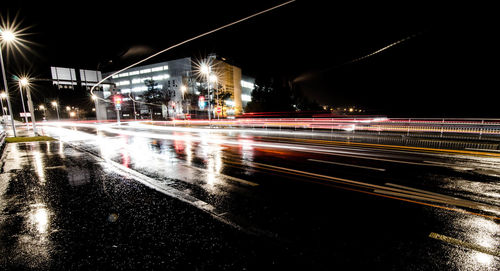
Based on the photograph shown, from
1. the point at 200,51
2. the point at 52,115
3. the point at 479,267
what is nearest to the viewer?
the point at 479,267

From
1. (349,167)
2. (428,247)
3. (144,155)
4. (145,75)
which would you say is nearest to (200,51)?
(145,75)

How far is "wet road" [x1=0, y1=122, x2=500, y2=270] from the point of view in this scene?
3168mm

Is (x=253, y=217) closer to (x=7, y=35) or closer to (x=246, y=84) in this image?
(x=7, y=35)

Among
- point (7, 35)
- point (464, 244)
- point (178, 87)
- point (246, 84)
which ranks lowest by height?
point (464, 244)

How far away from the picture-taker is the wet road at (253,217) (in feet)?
10.4

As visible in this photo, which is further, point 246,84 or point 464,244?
point 246,84

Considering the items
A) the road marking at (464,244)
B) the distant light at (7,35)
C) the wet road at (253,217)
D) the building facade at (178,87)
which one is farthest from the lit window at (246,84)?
the road marking at (464,244)

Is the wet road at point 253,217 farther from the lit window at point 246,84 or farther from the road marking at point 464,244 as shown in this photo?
the lit window at point 246,84

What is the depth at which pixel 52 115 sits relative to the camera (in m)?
76.1

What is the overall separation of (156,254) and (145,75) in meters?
85.1

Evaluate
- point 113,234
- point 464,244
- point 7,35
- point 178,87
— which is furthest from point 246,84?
point 464,244

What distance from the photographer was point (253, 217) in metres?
4.36

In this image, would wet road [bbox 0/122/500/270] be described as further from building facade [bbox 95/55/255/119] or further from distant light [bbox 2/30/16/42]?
building facade [bbox 95/55/255/119]

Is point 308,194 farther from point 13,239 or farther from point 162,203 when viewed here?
point 13,239
